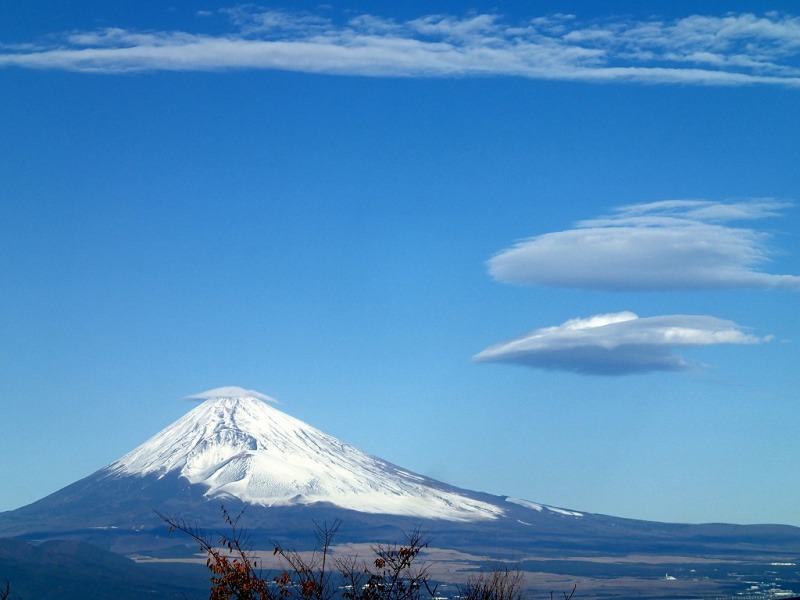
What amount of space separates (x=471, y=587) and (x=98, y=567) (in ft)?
509

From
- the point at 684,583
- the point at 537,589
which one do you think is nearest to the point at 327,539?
the point at 537,589

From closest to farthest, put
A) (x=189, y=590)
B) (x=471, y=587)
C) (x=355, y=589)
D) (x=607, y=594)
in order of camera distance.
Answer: (x=355, y=589) < (x=471, y=587) < (x=189, y=590) < (x=607, y=594)

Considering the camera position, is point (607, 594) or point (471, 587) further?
point (607, 594)

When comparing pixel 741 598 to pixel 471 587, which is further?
pixel 741 598

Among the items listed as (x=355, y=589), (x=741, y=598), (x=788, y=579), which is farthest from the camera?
(x=788, y=579)

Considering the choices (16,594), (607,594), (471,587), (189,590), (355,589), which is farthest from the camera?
(607,594)

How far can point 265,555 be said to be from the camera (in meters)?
193

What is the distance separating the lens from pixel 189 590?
144625 millimetres

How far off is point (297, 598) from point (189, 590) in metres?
139

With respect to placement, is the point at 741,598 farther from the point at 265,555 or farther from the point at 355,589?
the point at 355,589

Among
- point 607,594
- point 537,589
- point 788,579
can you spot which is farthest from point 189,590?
point 788,579

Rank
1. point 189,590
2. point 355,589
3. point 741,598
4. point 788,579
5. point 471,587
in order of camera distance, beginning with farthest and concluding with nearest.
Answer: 1. point 788,579
2. point 741,598
3. point 189,590
4. point 471,587
5. point 355,589

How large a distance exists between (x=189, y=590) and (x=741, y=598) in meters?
74.4

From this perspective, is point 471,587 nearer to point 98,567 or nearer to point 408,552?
point 408,552
